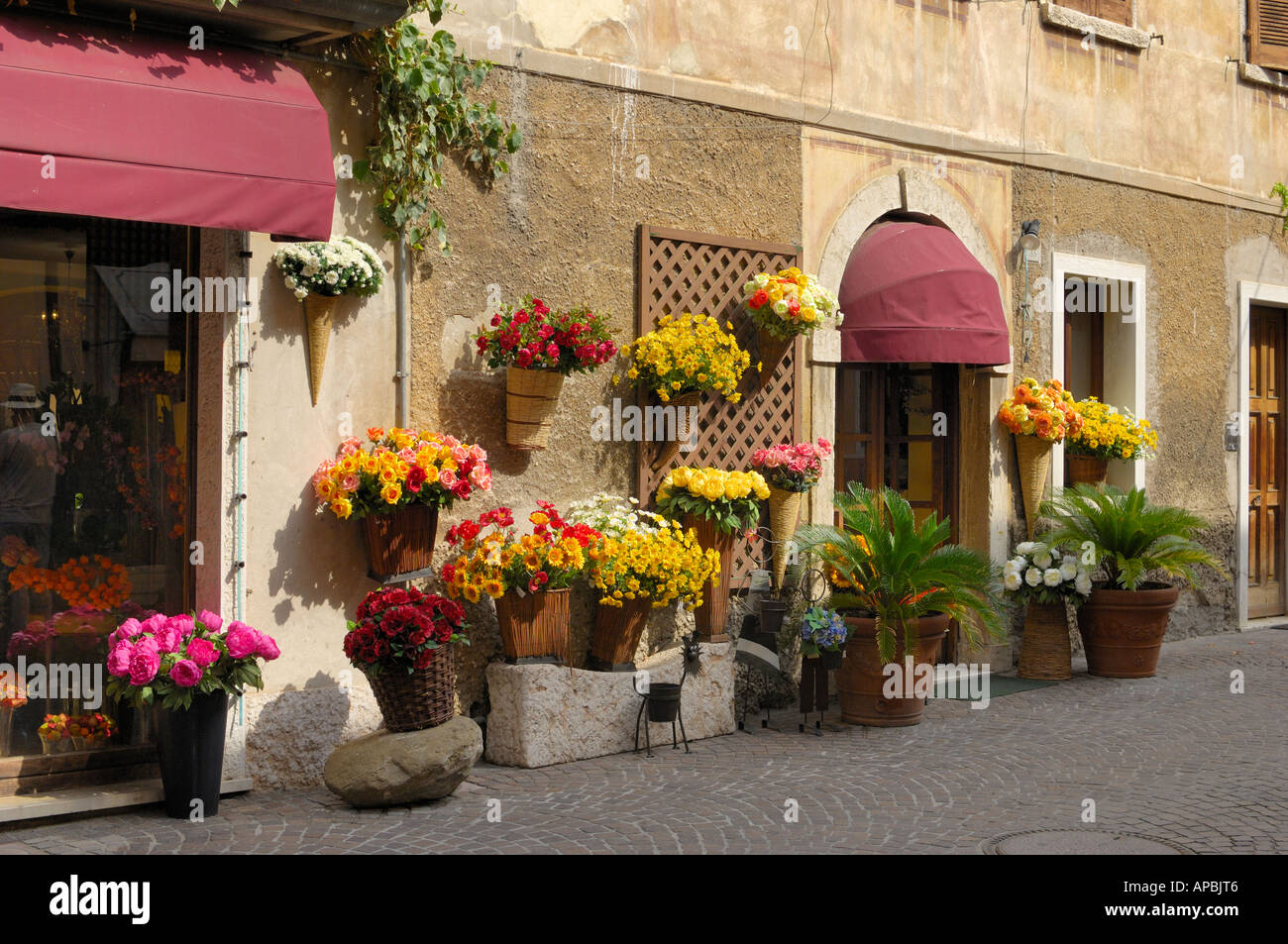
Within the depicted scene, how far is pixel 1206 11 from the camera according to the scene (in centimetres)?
1188

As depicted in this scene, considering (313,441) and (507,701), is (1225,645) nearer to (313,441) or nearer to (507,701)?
(507,701)

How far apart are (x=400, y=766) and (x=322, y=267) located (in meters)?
2.34

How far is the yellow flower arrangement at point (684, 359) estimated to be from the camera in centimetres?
774

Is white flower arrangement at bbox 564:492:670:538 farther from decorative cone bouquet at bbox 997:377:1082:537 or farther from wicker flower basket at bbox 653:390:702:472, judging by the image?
decorative cone bouquet at bbox 997:377:1082:537

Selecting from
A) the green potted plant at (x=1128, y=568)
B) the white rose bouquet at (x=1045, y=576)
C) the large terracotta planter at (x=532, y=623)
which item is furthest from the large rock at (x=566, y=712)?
the green potted plant at (x=1128, y=568)

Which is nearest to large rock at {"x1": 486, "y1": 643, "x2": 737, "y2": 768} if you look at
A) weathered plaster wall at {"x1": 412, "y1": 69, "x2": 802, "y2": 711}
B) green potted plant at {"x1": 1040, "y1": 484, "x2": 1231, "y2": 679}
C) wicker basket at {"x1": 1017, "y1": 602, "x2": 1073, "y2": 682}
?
weathered plaster wall at {"x1": 412, "y1": 69, "x2": 802, "y2": 711}

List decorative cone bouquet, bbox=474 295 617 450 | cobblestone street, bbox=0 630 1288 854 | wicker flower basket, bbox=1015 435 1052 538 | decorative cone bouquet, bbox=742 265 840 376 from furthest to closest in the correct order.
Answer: wicker flower basket, bbox=1015 435 1052 538
decorative cone bouquet, bbox=742 265 840 376
decorative cone bouquet, bbox=474 295 617 450
cobblestone street, bbox=0 630 1288 854

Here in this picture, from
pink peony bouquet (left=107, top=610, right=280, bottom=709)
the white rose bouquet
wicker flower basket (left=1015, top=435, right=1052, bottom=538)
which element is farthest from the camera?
wicker flower basket (left=1015, top=435, right=1052, bottom=538)

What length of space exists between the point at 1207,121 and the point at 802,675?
23.1ft

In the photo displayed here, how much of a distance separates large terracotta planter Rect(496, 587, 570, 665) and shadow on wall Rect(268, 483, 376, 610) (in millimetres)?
703

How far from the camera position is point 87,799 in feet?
19.5

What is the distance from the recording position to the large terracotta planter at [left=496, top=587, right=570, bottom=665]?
Answer: 6.93 m

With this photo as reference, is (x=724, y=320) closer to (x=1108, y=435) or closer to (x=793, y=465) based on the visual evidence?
(x=793, y=465)

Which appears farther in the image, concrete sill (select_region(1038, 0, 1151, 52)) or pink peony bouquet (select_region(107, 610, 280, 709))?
concrete sill (select_region(1038, 0, 1151, 52))
